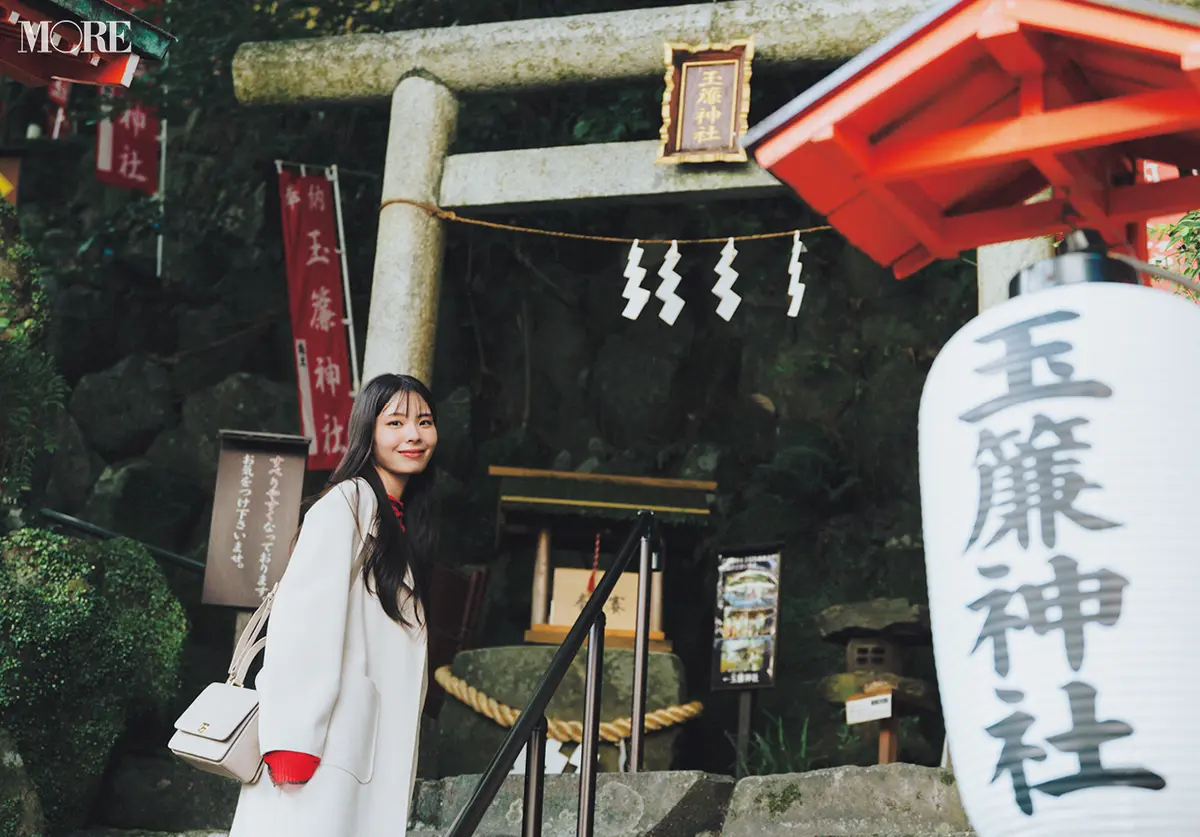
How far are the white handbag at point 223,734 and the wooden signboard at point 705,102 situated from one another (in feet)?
14.4

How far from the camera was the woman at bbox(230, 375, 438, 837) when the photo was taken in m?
3.31

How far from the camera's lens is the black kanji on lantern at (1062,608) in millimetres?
2812

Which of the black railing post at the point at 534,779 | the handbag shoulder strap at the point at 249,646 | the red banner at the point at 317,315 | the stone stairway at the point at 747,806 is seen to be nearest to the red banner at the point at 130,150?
the red banner at the point at 317,315

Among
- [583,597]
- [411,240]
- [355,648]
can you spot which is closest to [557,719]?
[583,597]

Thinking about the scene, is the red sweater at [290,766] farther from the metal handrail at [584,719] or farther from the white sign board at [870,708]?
the white sign board at [870,708]

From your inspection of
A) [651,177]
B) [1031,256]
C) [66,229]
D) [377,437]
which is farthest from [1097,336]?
[66,229]

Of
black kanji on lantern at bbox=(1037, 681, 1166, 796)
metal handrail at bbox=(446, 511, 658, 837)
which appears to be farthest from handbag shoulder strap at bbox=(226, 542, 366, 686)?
black kanji on lantern at bbox=(1037, 681, 1166, 796)

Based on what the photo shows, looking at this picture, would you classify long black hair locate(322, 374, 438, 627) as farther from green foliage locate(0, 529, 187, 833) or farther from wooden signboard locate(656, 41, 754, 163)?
wooden signboard locate(656, 41, 754, 163)

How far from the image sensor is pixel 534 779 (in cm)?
386

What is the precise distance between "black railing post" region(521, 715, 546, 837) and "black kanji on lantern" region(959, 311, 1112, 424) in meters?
1.49

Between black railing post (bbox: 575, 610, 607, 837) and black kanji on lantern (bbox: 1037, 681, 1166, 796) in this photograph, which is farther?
black railing post (bbox: 575, 610, 607, 837)

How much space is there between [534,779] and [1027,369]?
177cm

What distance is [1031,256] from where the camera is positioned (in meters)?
6.56

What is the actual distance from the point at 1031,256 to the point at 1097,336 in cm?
373
